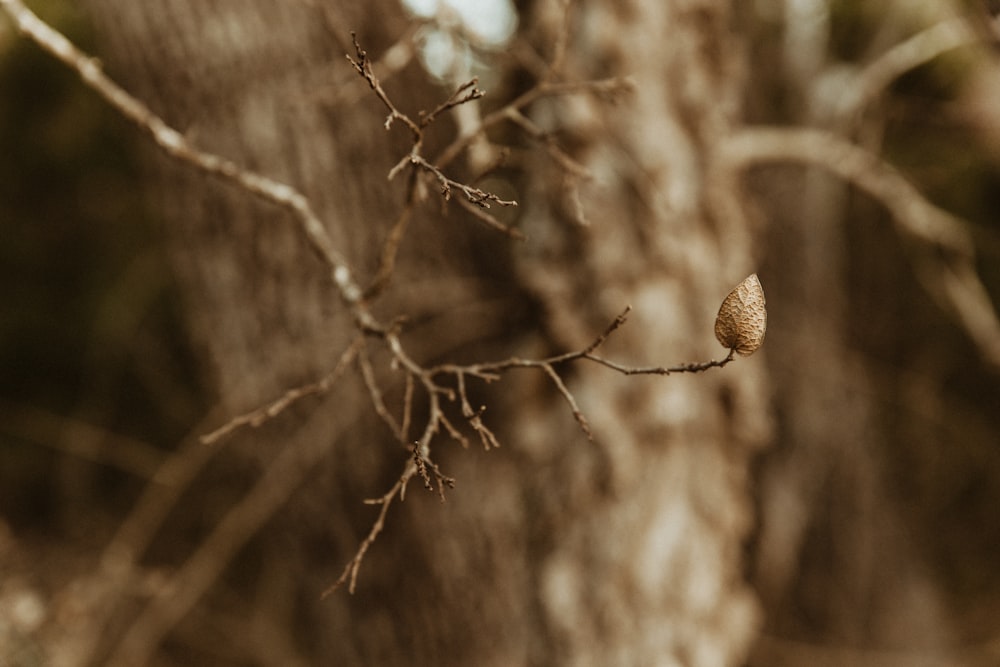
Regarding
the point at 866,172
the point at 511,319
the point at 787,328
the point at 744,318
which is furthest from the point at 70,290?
the point at 744,318

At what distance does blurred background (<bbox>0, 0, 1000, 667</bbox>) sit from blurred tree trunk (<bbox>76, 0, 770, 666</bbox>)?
3.15 feet

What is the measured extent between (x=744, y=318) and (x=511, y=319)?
805 millimetres

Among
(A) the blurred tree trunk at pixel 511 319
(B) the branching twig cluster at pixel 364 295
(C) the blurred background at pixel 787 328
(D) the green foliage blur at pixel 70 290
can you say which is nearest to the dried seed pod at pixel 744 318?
(B) the branching twig cluster at pixel 364 295

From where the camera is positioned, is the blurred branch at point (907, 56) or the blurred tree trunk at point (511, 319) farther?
the blurred branch at point (907, 56)

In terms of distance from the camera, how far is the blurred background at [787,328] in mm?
2340

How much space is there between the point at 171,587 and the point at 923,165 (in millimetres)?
2407

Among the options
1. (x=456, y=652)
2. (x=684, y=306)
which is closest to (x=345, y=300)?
(x=684, y=306)

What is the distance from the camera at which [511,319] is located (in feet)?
4.13

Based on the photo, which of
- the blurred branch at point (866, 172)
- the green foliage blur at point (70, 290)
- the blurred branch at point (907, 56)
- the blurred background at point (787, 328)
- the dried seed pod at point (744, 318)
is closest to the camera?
the dried seed pod at point (744, 318)

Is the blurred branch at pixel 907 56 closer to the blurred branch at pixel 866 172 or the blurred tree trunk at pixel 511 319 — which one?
the blurred branch at pixel 866 172

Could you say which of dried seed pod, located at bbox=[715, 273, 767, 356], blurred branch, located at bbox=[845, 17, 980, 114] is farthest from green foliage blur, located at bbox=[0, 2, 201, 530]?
dried seed pod, located at bbox=[715, 273, 767, 356]

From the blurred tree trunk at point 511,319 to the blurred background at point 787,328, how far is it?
37.8 inches

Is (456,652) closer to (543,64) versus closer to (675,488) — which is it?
(675,488)

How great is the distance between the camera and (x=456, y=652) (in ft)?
4.14
